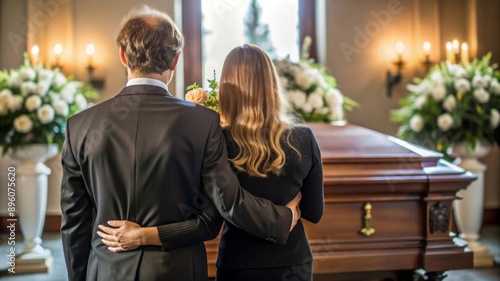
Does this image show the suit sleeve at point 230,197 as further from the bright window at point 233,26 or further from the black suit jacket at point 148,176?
the bright window at point 233,26

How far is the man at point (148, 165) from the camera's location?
4.43 feet

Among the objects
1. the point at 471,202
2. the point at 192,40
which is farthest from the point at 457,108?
the point at 192,40

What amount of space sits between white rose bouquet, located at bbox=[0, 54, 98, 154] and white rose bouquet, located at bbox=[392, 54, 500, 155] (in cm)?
315

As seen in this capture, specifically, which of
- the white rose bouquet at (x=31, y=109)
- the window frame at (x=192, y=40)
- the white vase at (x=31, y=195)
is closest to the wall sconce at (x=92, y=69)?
the window frame at (x=192, y=40)

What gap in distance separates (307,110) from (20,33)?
3.57m

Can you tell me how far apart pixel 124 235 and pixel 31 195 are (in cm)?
267

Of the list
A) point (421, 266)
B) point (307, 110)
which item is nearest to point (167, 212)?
point (421, 266)

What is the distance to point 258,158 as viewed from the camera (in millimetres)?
1484

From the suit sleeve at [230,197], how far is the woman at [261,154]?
0.08 meters

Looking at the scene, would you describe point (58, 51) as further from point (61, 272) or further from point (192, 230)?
point (192, 230)

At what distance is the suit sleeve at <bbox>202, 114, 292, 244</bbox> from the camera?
1.39m

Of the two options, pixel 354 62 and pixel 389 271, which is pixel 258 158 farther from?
pixel 354 62

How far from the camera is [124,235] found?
1337 millimetres

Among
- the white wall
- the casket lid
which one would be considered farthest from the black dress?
the white wall
